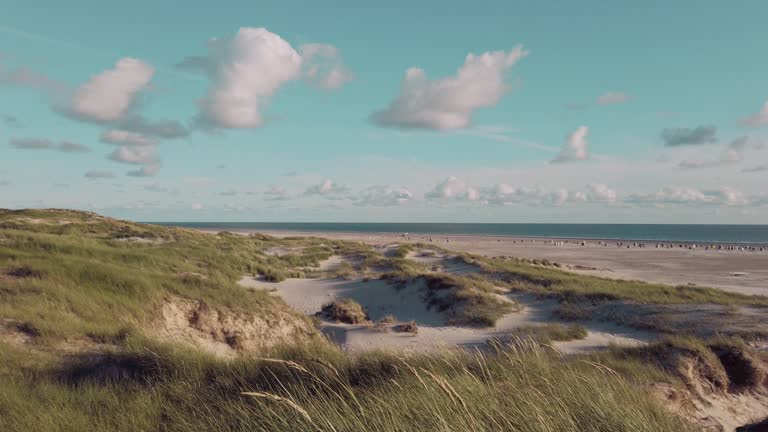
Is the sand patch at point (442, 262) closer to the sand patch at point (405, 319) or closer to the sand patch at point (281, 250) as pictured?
the sand patch at point (405, 319)

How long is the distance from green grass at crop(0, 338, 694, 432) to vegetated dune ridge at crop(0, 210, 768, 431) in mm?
24

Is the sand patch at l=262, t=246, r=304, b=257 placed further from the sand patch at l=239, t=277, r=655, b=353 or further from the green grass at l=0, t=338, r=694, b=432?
the green grass at l=0, t=338, r=694, b=432

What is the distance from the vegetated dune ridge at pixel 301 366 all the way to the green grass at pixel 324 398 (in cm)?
2

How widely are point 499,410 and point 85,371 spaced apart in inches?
230

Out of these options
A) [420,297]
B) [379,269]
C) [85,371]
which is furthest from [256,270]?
[85,371]

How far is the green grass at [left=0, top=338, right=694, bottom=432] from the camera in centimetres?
355

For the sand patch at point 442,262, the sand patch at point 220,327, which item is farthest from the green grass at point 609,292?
the sand patch at point 220,327

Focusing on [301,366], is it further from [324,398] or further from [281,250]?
[281,250]

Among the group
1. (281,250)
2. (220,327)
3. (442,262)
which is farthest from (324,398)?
(281,250)

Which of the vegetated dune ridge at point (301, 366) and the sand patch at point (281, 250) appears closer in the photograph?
the vegetated dune ridge at point (301, 366)

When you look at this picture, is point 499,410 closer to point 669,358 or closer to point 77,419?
point 77,419

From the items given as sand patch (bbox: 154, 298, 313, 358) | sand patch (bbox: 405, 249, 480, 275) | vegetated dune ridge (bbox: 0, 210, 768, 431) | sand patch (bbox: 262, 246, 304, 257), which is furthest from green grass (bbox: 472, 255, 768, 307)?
sand patch (bbox: 262, 246, 304, 257)

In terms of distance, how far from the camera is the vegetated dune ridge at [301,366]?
380 cm

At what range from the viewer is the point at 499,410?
355cm
